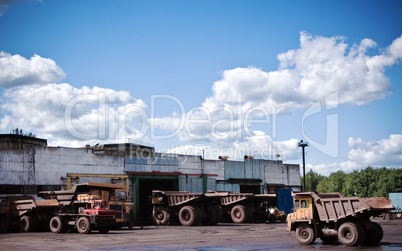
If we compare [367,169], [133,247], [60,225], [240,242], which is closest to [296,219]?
[240,242]

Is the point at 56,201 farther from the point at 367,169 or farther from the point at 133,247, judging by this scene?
the point at 367,169

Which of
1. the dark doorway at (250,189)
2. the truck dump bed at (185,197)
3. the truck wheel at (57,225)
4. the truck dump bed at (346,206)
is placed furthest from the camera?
the dark doorway at (250,189)

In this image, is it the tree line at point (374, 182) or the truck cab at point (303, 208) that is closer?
the truck cab at point (303, 208)

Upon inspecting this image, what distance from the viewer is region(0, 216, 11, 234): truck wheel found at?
26328 mm

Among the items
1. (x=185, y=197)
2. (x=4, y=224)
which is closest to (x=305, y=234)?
(x=185, y=197)

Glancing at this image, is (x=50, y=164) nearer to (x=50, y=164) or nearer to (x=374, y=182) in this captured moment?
(x=50, y=164)

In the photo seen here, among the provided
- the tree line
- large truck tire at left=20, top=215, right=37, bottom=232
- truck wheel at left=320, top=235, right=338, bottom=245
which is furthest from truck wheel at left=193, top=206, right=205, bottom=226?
the tree line

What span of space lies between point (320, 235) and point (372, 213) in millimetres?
2175

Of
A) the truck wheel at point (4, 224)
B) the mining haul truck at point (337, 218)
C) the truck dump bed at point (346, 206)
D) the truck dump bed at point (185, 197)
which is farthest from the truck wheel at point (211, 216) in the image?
the truck dump bed at point (346, 206)

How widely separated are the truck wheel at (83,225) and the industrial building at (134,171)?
8722 millimetres

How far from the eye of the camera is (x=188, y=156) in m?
42.8

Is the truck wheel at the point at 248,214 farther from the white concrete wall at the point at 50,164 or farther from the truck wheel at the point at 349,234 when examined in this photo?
the truck wheel at the point at 349,234

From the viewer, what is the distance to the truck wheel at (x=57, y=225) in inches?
984

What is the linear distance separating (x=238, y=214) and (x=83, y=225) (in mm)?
13839
